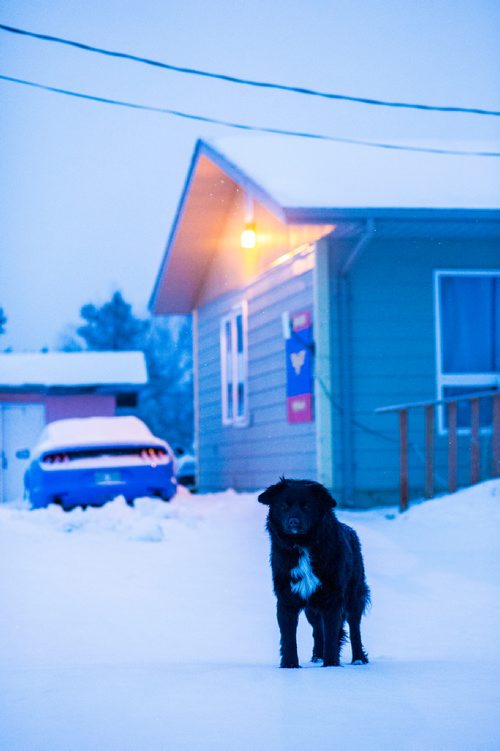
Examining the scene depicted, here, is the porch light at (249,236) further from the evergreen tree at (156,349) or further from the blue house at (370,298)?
the evergreen tree at (156,349)

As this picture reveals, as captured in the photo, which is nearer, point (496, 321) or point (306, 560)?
point (306, 560)

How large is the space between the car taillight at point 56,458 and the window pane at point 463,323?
15.7ft

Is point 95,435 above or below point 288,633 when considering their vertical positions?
above

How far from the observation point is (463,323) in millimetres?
14359

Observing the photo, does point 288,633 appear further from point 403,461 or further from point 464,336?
point 464,336

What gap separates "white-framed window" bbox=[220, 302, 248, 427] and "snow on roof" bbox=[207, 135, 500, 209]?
2892mm

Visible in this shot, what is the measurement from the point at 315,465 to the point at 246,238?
12.2 ft

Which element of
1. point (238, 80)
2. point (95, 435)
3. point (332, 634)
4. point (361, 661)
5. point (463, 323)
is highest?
point (238, 80)

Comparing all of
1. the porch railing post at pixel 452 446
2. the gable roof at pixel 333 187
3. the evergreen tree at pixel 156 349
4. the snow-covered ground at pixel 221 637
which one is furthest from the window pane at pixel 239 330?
the evergreen tree at pixel 156 349

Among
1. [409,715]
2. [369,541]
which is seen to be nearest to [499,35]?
[369,541]

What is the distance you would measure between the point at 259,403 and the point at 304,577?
1208 centimetres

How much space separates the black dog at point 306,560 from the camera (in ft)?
17.6

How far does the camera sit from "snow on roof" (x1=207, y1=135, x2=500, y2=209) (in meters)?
13.0

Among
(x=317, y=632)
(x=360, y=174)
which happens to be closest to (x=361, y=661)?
(x=317, y=632)
